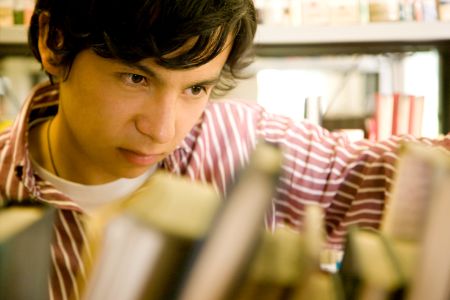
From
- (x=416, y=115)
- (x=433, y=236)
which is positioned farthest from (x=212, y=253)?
(x=416, y=115)

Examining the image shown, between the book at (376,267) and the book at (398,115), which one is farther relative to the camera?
the book at (398,115)

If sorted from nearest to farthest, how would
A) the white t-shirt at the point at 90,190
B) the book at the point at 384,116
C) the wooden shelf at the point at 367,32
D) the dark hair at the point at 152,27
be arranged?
the dark hair at the point at 152,27
the white t-shirt at the point at 90,190
the wooden shelf at the point at 367,32
the book at the point at 384,116

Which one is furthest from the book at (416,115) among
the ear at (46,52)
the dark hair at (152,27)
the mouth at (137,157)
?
the ear at (46,52)

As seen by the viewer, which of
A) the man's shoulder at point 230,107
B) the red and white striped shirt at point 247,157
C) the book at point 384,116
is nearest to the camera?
the red and white striped shirt at point 247,157

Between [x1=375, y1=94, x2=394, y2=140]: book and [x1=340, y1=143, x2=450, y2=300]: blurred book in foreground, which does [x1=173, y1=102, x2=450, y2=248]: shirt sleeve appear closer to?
[x1=375, y1=94, x2=394, y2=140]: book

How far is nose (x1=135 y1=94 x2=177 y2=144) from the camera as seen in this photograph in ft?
2.29

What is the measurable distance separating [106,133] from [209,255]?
21.6 inches

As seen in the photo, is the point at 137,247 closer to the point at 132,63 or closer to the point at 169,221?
the point at 169,221

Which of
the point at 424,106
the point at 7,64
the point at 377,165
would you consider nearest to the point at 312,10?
the point at 424,106

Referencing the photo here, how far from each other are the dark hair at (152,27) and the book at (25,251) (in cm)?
42

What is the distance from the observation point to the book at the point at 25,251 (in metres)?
0.26

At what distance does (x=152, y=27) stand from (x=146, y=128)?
155 millimetres

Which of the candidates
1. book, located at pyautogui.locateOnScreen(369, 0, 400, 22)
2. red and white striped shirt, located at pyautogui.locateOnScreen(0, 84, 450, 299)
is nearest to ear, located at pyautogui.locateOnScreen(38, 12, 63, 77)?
red and white striped shirt, located at pyautogui.locateOnScreen(0, 84, 450, 299)

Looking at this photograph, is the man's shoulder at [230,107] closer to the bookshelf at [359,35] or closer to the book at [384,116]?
the bookshelf at [359,35]
